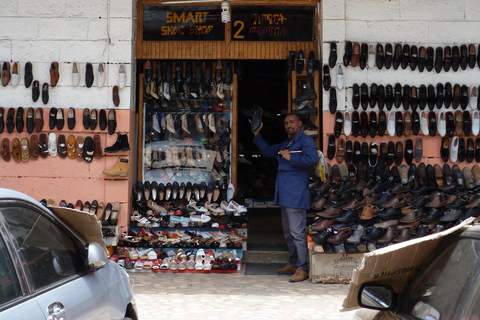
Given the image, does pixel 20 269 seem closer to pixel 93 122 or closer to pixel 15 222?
pixel 15 222

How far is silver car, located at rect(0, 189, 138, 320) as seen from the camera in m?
2.26

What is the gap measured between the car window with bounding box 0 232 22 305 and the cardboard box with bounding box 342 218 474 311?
1375 mm

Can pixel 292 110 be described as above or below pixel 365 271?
above

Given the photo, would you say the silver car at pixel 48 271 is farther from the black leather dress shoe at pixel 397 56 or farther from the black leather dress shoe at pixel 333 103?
the black leather dress shoe at pixel 397 56

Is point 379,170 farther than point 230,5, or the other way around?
point 230,5

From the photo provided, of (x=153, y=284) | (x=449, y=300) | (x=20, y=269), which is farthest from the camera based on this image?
(x=153, y=284)

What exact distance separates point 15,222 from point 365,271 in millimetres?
1516

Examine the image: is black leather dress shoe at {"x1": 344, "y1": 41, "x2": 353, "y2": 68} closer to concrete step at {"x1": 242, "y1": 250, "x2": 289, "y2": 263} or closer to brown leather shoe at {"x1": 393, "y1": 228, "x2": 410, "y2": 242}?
brown leather shoe at {"x1": 393, "y1": 228, "x2": 410, "y2": 242}

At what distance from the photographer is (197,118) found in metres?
8.16

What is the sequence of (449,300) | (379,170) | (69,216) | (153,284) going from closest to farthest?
(449,300) → (69,216) → (153,284) → (379,170)

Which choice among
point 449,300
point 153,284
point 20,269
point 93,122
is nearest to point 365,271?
point 449,300

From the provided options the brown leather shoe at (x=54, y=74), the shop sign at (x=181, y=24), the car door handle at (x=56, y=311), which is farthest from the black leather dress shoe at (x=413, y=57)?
the car door handle at (x=56, y=311)

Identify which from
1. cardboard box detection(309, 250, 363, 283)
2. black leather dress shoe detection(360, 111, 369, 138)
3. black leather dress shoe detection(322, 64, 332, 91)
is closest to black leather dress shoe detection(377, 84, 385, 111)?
black leather dress shoe detection(360, 111, 369, 138)

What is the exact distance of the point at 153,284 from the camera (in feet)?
21.3
